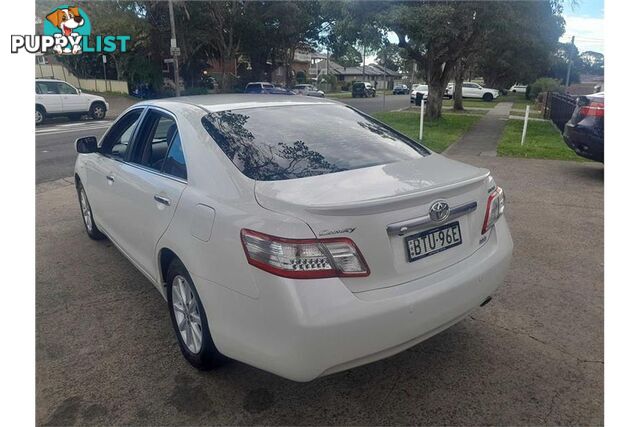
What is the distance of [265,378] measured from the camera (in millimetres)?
2773

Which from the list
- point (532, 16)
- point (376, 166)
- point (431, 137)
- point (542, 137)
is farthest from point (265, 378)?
point (532, 16)

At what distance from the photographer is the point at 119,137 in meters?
4.25

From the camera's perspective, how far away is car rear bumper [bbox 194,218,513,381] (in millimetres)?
2068

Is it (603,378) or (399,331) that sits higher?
(399,331)

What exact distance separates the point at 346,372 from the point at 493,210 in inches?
52.3

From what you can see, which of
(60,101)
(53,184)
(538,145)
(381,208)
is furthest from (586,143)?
(60,101)

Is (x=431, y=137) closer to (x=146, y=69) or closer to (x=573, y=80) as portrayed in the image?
(x=146, y=69)

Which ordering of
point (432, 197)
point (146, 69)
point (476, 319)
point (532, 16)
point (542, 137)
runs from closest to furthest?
point (432, 197) → point (476, 319) → point (542, 137) → point (532, 16) → point (146, 69)

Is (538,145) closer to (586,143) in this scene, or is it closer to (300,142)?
(586,143)

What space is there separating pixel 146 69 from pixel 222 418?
36201 mm

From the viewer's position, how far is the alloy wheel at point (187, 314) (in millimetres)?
2754

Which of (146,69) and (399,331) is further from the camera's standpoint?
(146,69)

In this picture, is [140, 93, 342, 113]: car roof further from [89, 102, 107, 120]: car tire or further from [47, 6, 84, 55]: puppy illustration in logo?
[47, 6, 84, 55]: puppy illustration in logo

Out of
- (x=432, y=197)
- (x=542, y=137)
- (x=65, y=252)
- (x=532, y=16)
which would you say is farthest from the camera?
(x=532, y=16)
